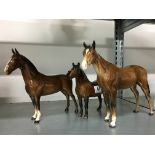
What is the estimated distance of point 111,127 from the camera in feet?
2.25

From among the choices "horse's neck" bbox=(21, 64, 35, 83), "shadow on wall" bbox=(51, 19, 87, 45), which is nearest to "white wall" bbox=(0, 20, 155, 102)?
"shadow on wall" bbox=(51, 19, 87, 45)

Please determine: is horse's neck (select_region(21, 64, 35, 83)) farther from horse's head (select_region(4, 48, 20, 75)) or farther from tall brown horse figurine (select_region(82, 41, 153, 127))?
tall brown horse figurine (select_region(82, 41, 153, 127))

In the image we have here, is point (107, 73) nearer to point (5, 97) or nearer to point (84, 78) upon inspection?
point (84, 78)

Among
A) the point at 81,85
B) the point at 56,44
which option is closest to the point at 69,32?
the point at 56,44

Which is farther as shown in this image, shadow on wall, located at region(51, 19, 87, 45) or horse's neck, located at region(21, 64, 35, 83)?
shadow on wall, located at region(51, 19, 87, 45)

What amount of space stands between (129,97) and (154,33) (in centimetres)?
40

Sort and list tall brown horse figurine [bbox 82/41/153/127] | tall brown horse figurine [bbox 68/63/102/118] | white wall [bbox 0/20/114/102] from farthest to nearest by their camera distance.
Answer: white wall [bbox 0/20/114/102]
tall brown horse figurine [bbox 68/63/102/118]
tall brown horse figurine [bbox 82/41/153/127]

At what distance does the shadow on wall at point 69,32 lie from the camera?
124 cm

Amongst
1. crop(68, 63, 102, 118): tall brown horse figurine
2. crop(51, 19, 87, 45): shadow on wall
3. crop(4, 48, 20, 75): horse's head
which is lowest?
crop(68, 63, 102, 118): tall brown horse figurine

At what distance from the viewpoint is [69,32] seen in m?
1.25

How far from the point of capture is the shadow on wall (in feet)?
4.06

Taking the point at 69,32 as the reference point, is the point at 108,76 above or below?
below

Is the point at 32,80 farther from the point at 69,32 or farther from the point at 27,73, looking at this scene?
the point at 69,32
